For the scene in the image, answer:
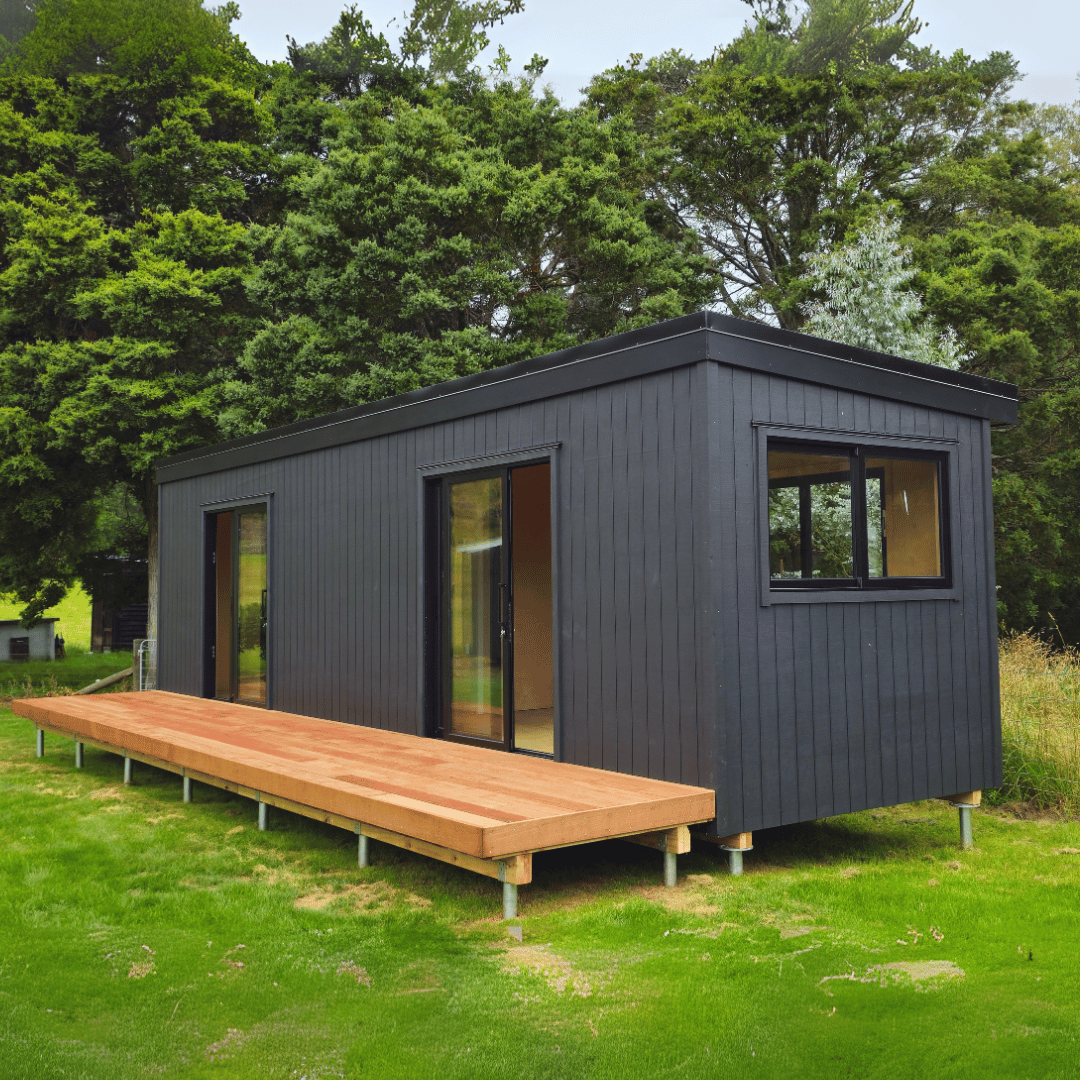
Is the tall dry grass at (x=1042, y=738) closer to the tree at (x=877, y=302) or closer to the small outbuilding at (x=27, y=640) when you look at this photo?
the tree at (x=877, y=302)

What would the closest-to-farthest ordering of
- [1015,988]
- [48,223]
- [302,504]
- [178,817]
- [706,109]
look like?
[1015,988], [178,817], [302,504], [48,223], [706,109]

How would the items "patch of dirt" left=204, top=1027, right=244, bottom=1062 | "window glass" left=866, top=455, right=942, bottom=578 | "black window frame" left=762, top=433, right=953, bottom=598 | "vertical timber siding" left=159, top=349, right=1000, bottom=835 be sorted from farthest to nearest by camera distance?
1. "window glass" left=866, top=455, right=942, bottom=578
2. "black window frame" left=762, top=433, right=953, bottom=598
3. "vertical timber siding" left=159, top=349, right=1000, bottom=835
4. "patch of dirt" left=204, top=1027, right=244, bottom=1062

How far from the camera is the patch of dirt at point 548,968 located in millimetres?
3098

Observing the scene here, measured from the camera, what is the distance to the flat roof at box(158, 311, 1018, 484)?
14.8 ft

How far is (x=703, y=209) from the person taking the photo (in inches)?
669

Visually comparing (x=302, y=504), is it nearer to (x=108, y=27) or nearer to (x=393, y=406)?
(x=393, y=406)

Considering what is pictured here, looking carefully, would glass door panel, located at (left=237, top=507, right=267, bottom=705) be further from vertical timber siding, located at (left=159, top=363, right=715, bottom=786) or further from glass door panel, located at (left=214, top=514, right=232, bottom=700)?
vertical timber siding, located at (left=159, top=363, right=715, bottom=786)

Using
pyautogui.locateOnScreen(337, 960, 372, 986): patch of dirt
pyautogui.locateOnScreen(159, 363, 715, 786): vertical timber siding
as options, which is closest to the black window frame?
pyautogui.locateOnScreen(159, 363, 715, 786): vertical timber siding

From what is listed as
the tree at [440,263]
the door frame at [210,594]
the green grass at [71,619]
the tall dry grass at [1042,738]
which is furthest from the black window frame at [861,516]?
the green grass at [71,619]

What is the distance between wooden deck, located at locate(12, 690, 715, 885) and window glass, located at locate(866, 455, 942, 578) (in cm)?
163

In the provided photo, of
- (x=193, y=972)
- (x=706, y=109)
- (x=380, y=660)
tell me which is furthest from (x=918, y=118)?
(x=193, y=972)

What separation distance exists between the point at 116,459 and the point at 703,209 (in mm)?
9836

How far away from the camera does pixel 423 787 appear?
14.5ft

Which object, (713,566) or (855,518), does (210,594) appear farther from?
(855,518)
